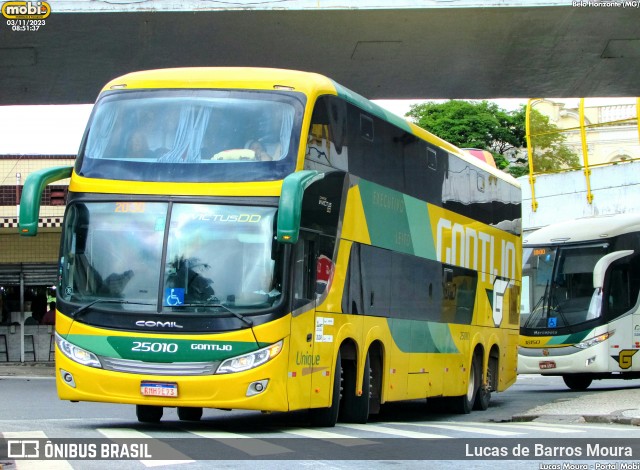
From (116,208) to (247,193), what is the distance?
1.40m

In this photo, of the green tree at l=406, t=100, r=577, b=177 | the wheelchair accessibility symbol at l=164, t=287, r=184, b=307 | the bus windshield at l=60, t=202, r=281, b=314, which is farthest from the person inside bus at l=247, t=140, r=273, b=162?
the green tree at l=406, t=100, r=577, b=177

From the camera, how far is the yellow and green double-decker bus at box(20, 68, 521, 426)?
12242mm

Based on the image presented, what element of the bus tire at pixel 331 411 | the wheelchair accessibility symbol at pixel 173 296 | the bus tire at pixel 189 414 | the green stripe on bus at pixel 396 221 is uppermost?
the green stripe on bus at pixel 396 221

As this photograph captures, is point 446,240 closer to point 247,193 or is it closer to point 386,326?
point 386,326

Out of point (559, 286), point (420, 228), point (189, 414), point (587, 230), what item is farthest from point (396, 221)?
point (587, 230)

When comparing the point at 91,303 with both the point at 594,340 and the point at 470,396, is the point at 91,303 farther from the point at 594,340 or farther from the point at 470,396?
the point at 594,340

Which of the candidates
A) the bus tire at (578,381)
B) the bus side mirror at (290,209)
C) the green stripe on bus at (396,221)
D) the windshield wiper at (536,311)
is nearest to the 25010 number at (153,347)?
the bus side mirror at (290,209)

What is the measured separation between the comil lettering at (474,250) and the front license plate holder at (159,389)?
6771 millimetres

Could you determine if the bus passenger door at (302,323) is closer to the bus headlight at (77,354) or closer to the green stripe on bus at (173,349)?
the green stripe on bus at (173,349)

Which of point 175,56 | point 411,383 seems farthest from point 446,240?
point 175,56

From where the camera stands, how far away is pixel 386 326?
51.6 feet

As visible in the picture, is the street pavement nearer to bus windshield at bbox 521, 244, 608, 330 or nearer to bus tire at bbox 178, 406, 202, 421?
bus tire at bbox 178, 406, 202, 421

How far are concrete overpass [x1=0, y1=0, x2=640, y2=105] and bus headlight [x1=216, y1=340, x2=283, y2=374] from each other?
793 centimetres

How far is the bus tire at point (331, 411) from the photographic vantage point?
1392 centimetres
